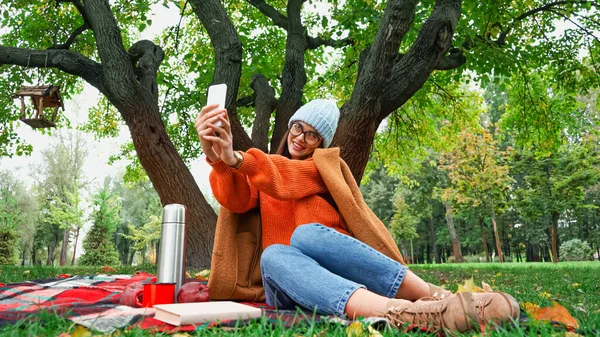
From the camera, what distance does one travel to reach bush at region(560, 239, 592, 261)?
24.6m

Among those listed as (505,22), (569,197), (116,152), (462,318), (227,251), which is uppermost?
(505,22)

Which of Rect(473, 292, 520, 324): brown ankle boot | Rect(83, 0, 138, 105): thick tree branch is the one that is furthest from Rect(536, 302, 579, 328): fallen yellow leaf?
Rect(83, 0, 138, 105): thick tree branch

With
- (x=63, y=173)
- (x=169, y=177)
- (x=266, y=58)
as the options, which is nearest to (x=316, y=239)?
(x=169, y=177)

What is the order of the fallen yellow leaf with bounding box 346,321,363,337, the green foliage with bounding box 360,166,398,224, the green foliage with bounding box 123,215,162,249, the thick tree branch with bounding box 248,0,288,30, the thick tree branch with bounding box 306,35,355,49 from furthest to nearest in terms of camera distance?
the green foliage with bounding box 360,166,398,224 < the green foliage with bounding box 123,215,162,249 < the thick tree branch with bounding box 306,35,355,49 < the thick tree branch with bounding box 248,0,288,30 < the fallen yellow leaf with bounding box 346,321,363,337

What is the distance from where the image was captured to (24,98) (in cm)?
588

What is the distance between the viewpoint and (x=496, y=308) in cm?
185

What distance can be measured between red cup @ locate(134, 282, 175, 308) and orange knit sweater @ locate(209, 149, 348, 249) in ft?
1.87

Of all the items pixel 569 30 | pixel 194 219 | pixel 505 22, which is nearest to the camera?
pixel 194 219

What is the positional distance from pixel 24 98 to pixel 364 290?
5.52m

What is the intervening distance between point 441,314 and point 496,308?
0.22 metres

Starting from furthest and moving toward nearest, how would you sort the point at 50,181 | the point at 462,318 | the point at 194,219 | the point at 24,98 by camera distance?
1. the point at 50,181
2. the point at 194,219
3. the point at 24,98
4. the point at 462,318

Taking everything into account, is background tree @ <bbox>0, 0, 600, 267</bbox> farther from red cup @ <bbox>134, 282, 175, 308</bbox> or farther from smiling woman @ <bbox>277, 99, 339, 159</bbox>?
red cup @ <bbox>134, 282, 175, 308</bbox>

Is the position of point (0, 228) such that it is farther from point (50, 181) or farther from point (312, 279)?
point (312, 279)

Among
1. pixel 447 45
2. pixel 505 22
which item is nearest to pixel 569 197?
pixel 505 22
